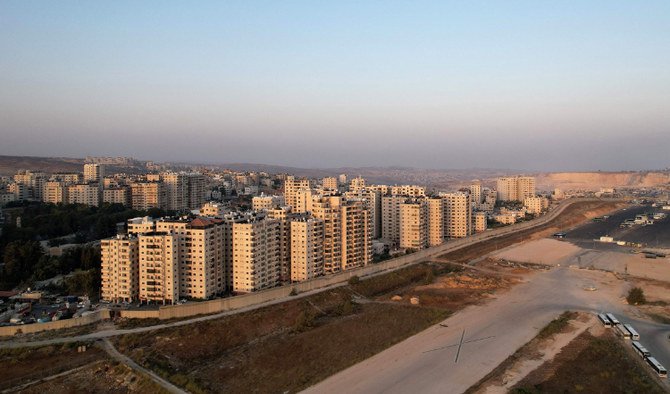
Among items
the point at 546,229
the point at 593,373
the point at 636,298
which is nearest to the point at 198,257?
the point at 593,373

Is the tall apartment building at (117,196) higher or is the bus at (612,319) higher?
the tall apartment building at (117,196)

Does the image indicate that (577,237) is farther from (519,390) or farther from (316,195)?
(519,390)

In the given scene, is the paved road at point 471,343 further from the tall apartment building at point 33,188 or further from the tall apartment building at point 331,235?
the tall apartment building at point 33,188

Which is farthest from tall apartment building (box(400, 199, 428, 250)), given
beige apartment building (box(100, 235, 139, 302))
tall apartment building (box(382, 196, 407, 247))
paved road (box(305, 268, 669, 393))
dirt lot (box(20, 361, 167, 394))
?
dirt lot (box(20, 361, 167, 394))

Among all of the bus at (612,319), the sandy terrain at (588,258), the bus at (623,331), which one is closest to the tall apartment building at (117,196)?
the sandy terrain at (588,258)

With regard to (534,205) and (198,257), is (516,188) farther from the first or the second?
(198,257)

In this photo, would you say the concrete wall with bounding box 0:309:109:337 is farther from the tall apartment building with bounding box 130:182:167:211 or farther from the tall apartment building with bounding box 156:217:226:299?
the tall apartment building with bounding box 130:182:167:211
